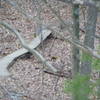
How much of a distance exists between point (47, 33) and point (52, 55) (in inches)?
41.6

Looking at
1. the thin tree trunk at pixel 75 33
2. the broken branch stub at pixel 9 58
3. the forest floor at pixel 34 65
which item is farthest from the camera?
the broken branch stub at pixel 9 58

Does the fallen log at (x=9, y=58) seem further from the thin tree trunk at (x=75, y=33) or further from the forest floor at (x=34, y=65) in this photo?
the thin tree trunk at (x=75, y=33)

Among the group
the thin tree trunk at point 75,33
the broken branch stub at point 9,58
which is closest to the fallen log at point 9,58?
the broken branch stub at point 9,58

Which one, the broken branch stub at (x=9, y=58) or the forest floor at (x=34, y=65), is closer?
the forest floor at (x=34, y=65)

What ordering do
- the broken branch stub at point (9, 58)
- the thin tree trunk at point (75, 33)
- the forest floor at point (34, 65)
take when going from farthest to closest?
the broken branch stub at point (9, 58)
the forest floor at point (34, 65)
the thin tree trunk at point (75, 33)

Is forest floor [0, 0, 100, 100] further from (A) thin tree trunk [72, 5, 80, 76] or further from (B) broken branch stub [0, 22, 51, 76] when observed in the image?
(A) thin tree trunk [72, 5, 80, 76]

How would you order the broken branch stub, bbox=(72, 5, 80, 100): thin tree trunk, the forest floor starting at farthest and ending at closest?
the broken branch stub, the forest floor, bbox=(72, 5, 80, 100): thin tree trunk

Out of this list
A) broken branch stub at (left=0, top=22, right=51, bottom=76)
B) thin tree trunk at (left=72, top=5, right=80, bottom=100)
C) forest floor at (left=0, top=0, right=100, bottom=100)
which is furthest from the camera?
broken branch stub at (left=0, top=22, right=51, bottom=76)

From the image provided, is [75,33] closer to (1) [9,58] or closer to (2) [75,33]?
(2) [75,33]

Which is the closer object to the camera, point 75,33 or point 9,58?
point 75,33

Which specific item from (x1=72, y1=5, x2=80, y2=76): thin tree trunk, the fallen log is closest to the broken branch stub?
the fallen log

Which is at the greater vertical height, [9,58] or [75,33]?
[9,58]

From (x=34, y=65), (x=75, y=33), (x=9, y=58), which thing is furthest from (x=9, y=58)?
(x=75, y=33)

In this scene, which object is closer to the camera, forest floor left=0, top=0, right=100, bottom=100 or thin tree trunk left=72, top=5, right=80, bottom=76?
thin tree trunk left=72, top=5, right=80, bottom=76
